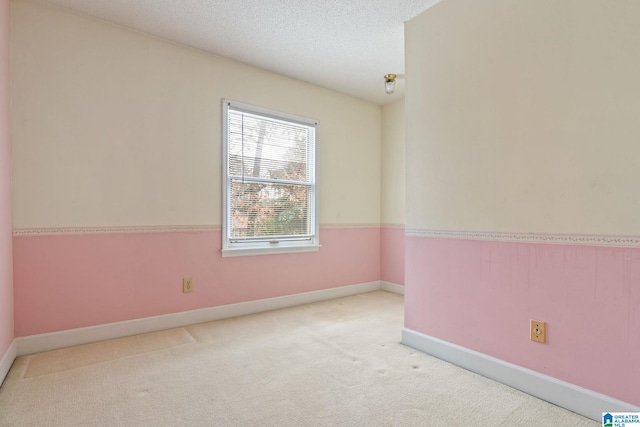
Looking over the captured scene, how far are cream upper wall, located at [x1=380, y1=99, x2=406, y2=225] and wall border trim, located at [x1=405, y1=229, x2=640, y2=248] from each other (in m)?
1.79

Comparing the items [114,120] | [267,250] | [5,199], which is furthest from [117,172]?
[267,250]

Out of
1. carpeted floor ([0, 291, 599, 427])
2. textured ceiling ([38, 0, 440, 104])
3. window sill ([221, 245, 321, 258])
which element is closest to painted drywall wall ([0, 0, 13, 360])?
carpeted floor ([0, 291, 599, 427])

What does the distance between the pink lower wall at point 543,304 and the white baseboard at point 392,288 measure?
5.64 ft

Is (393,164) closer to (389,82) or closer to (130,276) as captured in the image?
(389,82)

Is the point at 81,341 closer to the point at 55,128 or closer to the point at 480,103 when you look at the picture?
the point at 55,128

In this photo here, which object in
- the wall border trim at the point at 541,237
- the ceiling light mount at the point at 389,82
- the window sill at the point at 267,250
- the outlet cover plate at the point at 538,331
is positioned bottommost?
the outlet cover plate at the point at 538,331

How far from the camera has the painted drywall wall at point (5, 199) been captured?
6.59 feet

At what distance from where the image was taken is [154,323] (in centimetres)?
277

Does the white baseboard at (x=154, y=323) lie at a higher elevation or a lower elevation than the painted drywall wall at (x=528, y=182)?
lower

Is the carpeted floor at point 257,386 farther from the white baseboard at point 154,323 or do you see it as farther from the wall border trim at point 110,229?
the wall border trim at point 110,229

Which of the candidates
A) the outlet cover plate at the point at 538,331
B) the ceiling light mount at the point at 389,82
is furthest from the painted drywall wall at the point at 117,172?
the outlet cover plate at the point at 538,331

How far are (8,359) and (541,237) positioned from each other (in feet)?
10.5

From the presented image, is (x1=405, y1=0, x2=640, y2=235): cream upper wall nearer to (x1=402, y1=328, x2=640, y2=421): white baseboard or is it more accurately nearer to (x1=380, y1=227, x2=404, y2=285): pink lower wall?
(x1=402, y1=328, x2=640, y2=421): white baseboard

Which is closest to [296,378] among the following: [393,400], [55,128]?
[393,400]
